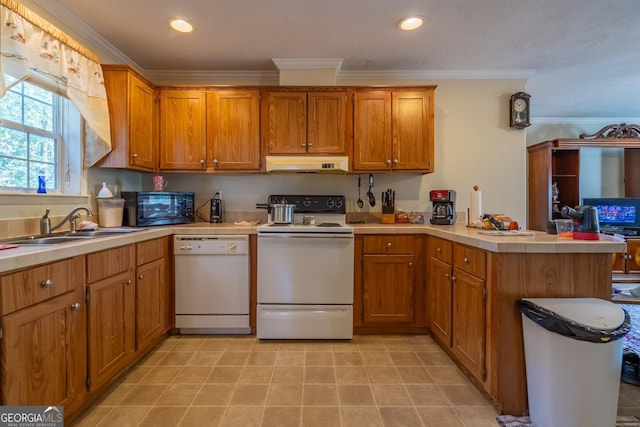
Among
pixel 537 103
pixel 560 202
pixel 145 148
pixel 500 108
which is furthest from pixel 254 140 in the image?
pixel 560 202

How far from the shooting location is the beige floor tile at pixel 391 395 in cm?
166

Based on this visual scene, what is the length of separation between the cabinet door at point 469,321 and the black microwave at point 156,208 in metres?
2.37

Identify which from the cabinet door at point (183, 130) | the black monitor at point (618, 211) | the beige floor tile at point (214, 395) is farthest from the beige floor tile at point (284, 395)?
the black monitor at point (618, 211)

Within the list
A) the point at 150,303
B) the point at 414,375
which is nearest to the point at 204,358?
the point at 150,303

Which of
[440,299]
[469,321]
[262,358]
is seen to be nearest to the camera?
[469,321]

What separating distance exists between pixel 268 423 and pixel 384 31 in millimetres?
Result: 2757

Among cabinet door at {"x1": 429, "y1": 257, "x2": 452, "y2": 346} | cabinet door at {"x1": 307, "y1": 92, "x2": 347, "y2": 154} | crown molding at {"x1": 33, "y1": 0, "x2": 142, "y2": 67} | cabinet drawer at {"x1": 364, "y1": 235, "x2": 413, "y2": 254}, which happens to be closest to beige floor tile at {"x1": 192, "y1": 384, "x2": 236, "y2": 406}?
cabinet drawer at {"x1": 364, "y1": 235, "x2": 413, "y2": 254}

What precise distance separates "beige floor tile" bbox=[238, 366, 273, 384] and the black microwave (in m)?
1.44

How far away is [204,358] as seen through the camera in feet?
7.04

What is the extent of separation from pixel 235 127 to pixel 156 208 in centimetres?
102

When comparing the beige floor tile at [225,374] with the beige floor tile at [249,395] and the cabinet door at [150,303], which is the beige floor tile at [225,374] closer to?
the beige floor tile at [249,395]

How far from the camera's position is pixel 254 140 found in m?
2.78

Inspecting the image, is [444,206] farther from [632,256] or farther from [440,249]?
[632,256]

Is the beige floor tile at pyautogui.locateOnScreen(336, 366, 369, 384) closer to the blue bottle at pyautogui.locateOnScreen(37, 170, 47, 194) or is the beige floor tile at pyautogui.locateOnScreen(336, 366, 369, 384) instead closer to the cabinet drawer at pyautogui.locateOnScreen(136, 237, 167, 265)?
the cabinet drawer at pyautogui.locateOnScreen(136, 237, 167, 265)
